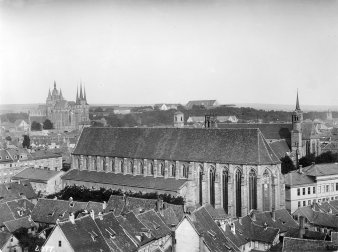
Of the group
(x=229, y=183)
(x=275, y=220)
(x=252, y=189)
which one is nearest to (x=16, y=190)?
(x=229, y=183)

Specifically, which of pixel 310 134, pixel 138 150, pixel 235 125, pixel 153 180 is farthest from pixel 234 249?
pixel 235 125

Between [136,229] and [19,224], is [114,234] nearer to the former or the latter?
[136,229]

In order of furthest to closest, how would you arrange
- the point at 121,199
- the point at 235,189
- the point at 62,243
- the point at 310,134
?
the point at 310,134 < the point at 235,189 < the point at 121,199 < the point at 62,243

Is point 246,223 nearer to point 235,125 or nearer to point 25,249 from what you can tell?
point 25,249

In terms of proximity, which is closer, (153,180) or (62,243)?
(62,243)

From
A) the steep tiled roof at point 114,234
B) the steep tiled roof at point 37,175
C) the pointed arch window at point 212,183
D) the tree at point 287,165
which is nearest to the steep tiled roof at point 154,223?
the steep tiled roof at point 114,234

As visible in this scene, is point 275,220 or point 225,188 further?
point 225,188

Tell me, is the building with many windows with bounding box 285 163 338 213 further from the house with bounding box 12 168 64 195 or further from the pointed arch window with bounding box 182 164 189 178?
the house with bounding box 12 168 64 195
